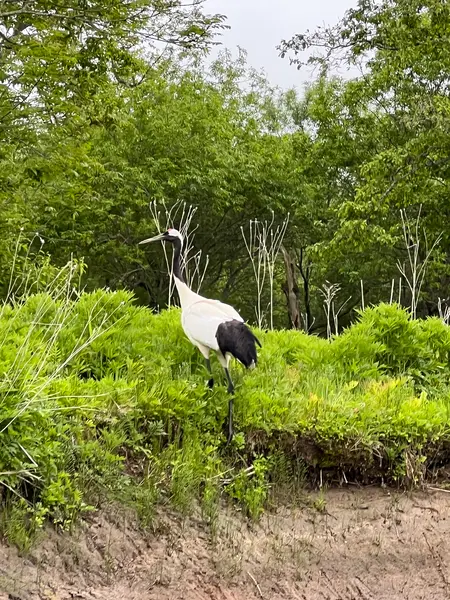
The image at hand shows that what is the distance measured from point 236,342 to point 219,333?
0.46ft

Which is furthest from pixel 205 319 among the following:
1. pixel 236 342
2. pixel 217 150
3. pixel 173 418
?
pixel 217 150

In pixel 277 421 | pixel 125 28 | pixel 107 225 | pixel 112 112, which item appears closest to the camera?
pixel 277 421

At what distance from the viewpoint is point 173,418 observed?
4645mm

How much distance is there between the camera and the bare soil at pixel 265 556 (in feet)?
11.7

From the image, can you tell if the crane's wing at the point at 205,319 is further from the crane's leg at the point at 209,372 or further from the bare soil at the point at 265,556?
the bare soil at the point at 265,556

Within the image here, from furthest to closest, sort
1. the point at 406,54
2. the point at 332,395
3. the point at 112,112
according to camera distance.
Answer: the point at 406,54 < the point at 112,112 < the point at 332,395

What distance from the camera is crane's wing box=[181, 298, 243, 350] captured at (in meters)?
4.92

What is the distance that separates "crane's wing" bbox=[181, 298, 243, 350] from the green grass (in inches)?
13.1

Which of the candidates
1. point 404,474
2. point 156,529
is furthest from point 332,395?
point 156,529

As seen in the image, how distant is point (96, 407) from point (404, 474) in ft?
7.63

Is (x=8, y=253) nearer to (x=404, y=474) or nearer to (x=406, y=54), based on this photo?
(x=404, y=474)

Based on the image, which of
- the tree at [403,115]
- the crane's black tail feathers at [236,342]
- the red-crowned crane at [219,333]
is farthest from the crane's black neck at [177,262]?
the tree at [403,115]

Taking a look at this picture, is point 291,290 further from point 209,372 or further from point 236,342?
point 236,342

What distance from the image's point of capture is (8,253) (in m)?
8.81
